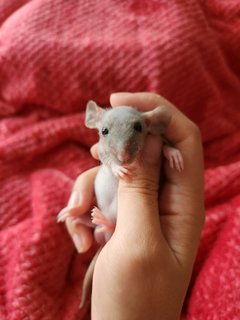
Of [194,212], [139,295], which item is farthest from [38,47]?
[139,295]

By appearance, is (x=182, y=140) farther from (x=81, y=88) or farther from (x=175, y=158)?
(x=81, y=88)

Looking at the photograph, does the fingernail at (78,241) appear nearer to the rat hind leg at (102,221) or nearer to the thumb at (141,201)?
the rat hind leg at (102,221)

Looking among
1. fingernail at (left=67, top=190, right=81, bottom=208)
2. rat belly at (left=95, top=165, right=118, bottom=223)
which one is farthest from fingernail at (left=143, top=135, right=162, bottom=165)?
fingernail at (left=67, top=190, right=81, bottom=208)

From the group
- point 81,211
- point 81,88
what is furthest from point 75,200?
point 81,88

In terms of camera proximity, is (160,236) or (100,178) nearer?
(160,236)

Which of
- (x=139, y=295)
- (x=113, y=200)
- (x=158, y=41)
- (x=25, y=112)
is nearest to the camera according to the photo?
(x=139, y=295)

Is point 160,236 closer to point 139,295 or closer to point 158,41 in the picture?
point 139,295

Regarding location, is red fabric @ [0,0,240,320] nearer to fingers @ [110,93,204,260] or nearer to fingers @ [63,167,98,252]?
fingers @ [63,167,98,252]
